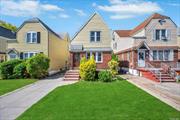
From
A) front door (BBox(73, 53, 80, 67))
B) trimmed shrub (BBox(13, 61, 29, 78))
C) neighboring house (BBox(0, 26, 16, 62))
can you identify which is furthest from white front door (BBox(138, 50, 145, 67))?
neighboring house (BBox(0, 26, 16, 62))

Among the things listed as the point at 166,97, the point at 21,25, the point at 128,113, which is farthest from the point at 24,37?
the point at 128,113

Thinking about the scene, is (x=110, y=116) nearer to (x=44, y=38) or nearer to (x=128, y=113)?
(x=128, y=113)

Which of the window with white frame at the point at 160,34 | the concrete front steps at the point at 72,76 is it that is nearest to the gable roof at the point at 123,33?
the window with white frame at the point at 160,34

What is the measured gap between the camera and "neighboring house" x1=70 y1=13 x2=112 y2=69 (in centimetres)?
3366

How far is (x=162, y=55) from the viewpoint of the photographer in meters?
33.5

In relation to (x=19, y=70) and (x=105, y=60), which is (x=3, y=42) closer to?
(x=19, y=70)

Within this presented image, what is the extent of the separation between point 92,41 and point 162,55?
30.4 feet

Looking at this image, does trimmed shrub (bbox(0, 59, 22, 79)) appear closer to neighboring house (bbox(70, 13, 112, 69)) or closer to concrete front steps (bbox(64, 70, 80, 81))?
concrete front steps (bbox(64, 70, 80, 81))

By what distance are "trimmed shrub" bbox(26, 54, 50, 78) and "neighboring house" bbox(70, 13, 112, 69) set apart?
4.76 meters

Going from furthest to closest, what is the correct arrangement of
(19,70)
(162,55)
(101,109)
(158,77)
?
(162,55) → (19,70) → (158,77) → (101,109)

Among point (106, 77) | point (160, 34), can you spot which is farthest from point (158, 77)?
point (160, 34)

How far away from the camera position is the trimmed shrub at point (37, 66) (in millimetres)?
28781

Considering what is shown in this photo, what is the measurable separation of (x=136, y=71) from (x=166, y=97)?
1684 cm

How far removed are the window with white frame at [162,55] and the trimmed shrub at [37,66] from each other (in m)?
13.9
